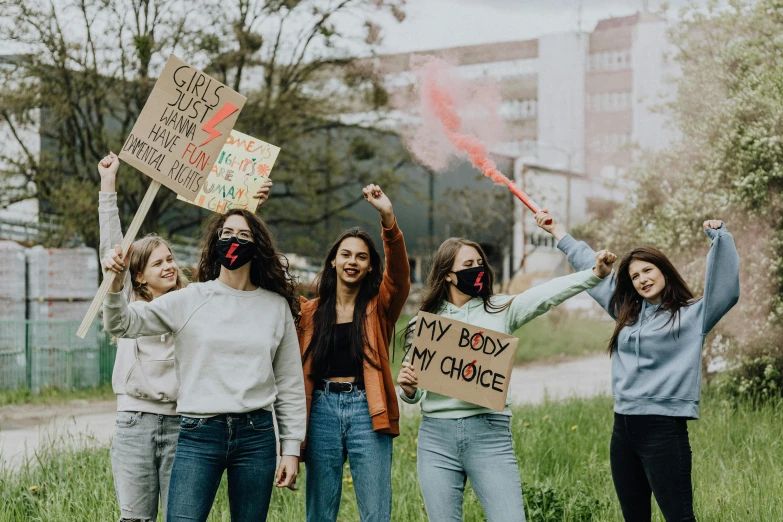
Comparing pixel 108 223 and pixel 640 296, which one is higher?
pixel 108 223

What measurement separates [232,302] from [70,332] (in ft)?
32.2

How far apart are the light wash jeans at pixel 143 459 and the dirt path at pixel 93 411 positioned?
8.21 feet

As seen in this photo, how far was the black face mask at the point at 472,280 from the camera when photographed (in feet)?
14.2

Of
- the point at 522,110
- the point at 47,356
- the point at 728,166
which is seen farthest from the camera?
the point at 522,110

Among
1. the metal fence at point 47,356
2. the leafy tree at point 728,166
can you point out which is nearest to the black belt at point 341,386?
the leafy tree at point 728,166

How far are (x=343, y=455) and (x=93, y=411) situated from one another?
8.15 metres

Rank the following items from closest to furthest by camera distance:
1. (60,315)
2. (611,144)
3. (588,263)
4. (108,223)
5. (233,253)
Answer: (233,253) → (108,223) → (588,263) → (60,315) → (611,144)

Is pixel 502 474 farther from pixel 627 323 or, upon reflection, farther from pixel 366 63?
pixel 366 63

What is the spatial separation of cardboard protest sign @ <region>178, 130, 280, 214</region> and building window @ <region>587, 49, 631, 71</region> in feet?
134

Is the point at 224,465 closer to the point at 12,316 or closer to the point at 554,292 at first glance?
the point at 554,292

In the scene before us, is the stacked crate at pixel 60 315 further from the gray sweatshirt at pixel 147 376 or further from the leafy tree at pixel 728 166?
the gray sweatshirt at pixel 147 376

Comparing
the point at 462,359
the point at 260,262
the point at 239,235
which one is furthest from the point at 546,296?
the point at 239,235

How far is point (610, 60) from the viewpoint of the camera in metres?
44.5

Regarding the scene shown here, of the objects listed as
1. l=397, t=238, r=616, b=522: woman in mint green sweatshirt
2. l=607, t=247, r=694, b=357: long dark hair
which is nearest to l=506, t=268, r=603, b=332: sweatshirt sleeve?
l=397, t=238, r=616, b=522: woman in mint green sweatshirt
